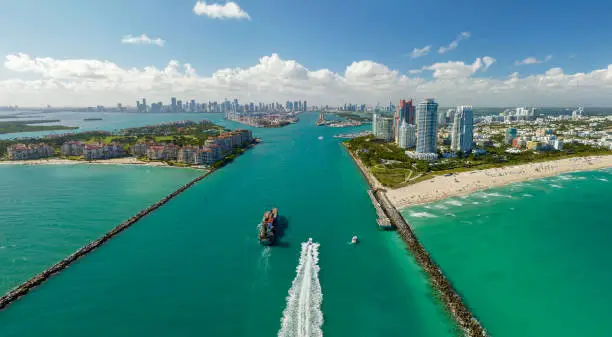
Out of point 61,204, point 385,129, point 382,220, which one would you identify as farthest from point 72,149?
point 385,129

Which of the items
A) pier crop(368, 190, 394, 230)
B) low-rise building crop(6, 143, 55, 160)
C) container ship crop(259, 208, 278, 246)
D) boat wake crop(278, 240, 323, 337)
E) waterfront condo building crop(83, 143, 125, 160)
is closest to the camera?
boat wake crop(278, 240, 323, 337)

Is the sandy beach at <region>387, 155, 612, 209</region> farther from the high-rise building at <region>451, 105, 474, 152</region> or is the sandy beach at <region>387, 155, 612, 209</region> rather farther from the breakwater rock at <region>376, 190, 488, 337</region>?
the high-rise building at <region>451, 105, 474, 152</region>

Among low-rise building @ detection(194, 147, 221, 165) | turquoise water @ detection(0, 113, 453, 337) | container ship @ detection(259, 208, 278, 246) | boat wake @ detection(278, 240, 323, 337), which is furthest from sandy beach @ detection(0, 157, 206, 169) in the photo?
boat wake @ detection(278, 240, 323, 337)

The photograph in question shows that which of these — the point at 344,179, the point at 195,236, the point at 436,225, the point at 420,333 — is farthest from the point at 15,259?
the point at 344,179

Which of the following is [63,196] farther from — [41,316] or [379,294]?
[379,294]

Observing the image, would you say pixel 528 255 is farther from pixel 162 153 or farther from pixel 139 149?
pixel 139 149

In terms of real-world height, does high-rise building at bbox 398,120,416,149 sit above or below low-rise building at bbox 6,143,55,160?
above
